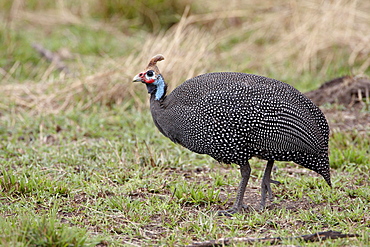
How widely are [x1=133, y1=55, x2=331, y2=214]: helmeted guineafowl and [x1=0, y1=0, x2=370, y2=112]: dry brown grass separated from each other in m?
2.55

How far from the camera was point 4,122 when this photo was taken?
5816 millimetres

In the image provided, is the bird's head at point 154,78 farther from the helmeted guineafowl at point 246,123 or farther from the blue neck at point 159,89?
the helmeted guineafowl at point 246,123

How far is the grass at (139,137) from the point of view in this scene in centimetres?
360

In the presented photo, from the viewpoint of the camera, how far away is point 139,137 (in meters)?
5.45

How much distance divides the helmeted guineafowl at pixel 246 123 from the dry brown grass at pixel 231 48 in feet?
8.37

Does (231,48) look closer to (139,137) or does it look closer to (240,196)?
(139,137)

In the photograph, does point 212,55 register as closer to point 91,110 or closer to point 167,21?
point 167,21

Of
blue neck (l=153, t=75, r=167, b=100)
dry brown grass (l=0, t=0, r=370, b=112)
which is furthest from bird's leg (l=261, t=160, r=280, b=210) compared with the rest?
dry brown grass (l=0, t=0, r=370, b=112)

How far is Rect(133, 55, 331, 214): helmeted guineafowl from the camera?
3.70 m

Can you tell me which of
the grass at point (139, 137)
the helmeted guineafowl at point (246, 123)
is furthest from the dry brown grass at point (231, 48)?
the helmeted guineafowl at point (246, 123)

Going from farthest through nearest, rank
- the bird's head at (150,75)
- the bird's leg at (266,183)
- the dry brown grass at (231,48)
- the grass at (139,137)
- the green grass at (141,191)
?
the dry brown grass at (231,48) < the bird's head at (150,75) < the bird's leg at (266,183) < the grass at (139,137) < the green grass at (141,191)

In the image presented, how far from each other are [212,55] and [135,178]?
3.93 meters

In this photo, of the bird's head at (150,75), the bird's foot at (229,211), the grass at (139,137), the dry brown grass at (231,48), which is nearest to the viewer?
the grass at (139,137)

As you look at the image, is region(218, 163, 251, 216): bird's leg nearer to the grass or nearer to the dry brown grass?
the grass
